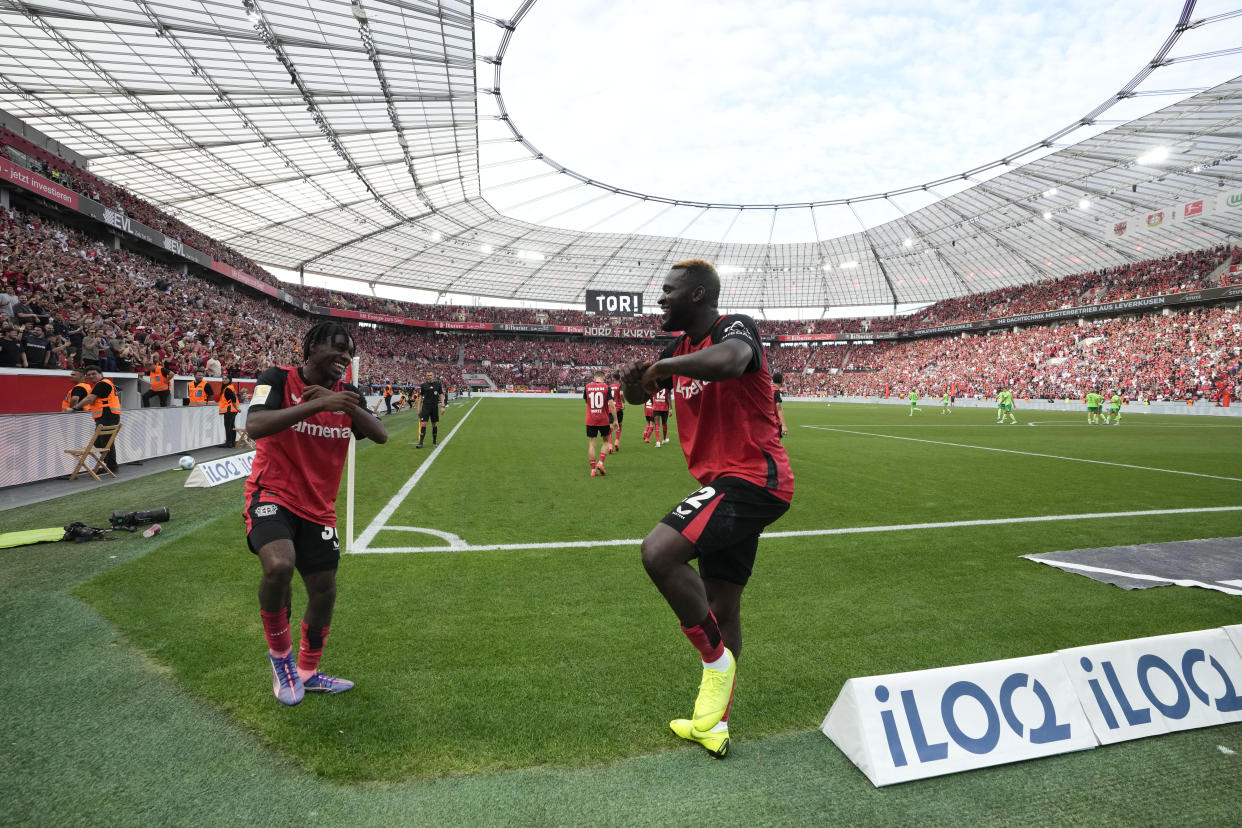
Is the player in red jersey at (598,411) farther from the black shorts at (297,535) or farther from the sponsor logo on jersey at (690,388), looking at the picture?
the sponsor logo on jersey at (690,388)

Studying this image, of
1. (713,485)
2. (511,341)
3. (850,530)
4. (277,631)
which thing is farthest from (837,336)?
(277,631)

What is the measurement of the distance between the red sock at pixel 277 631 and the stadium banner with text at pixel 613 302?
1951 inches

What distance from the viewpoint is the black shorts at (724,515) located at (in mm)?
2498

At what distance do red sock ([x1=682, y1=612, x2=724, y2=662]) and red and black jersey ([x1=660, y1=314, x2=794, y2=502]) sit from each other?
63 centimetres

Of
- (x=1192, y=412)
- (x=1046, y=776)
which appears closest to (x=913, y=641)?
(x=1046, y=776)

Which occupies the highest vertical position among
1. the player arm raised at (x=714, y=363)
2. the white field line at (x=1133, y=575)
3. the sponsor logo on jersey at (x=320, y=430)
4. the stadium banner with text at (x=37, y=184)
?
the stadium banner with text at (x=37, y=184)

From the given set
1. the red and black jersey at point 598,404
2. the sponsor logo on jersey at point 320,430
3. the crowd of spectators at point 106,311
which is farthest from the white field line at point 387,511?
the crowd of spectators at point 106,311

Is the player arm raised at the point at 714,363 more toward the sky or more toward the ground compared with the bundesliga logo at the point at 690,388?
more toward the sky

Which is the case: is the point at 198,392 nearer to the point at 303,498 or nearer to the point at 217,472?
the point at 217,472

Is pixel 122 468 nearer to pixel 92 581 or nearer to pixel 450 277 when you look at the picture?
pixel 92 581

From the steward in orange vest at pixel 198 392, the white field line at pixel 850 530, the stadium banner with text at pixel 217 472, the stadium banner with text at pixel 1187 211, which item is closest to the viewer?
the white field line at pixel 850 530

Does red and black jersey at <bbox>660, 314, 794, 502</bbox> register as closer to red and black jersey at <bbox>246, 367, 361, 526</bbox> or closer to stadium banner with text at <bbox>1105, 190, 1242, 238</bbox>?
red and black jersey at <bbox>246, 367, 361, 526</bbox>

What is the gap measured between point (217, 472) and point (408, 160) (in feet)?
104

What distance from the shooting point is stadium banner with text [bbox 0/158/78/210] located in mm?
22172
